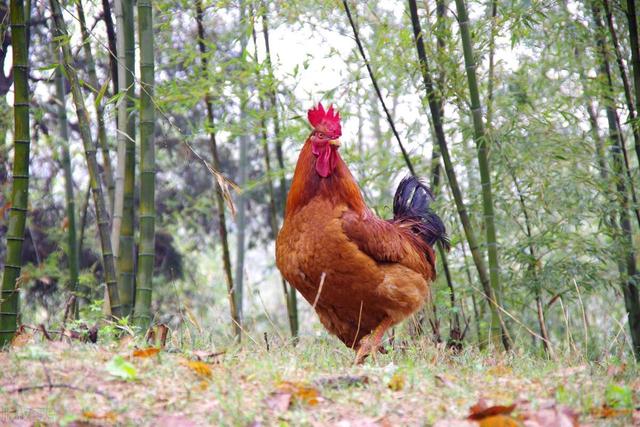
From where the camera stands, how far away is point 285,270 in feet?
15.1

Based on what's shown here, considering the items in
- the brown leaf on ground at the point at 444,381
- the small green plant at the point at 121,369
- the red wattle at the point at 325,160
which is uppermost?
the red wattle at the point at 325,160

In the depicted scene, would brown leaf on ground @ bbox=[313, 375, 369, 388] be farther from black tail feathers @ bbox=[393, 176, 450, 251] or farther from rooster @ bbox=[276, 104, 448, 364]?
black tail feathers @ bbox=[393, 176, 450, 251]

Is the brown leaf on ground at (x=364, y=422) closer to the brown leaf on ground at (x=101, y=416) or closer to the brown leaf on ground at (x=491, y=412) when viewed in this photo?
the brown leaf on ground at (x=491, y=412)

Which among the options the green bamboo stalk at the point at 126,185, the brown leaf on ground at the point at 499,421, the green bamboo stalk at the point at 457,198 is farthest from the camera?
the green bamboo stalk at the point at 457,198

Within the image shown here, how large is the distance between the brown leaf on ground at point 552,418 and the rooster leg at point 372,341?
1.49 meters

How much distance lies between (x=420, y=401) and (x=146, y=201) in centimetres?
204

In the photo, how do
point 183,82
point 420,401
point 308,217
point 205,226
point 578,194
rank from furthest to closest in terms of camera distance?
point 205,226, point 183,82, point 578,194, point 308,217, point 420,401

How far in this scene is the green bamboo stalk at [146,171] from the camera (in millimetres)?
4109

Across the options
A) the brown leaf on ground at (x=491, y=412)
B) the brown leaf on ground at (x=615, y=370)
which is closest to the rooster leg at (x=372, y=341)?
the brown leaf on ground at (x=615, y=370)

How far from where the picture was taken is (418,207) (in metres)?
5.70

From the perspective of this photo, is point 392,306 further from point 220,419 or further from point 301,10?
point 301,10

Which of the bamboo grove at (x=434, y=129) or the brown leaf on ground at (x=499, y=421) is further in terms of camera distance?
the bamboo grove at (x=434, y=129)

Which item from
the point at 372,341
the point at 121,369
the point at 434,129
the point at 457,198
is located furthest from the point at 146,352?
the point at 434,129

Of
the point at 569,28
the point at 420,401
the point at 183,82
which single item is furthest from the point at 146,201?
the point at 569,28
